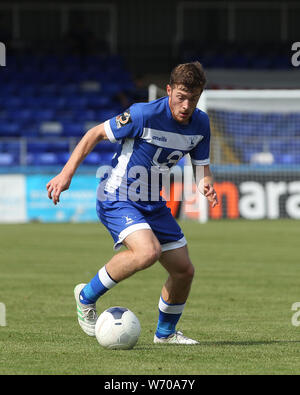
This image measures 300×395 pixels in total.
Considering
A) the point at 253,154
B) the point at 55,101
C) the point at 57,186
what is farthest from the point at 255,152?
the point at 57,186

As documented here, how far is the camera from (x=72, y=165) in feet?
20.1

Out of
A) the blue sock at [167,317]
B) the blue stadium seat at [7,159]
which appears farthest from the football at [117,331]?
the blue stadium seat at [7,159]

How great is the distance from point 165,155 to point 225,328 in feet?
6.00

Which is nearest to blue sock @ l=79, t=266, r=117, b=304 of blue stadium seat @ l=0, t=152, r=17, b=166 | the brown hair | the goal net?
the brown hair

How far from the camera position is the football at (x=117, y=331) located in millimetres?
6234

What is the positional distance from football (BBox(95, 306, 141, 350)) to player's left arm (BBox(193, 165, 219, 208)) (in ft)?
3.58

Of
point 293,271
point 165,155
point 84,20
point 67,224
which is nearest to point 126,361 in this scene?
point 165,155

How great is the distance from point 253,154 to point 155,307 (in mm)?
14545

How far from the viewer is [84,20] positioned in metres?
31.6

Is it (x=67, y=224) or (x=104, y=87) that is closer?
(x=67, y=224)

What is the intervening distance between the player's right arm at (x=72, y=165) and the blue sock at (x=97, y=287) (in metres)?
0.72

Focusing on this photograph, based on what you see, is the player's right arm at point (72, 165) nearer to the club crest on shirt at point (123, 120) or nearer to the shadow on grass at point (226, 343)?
the club crest on shirt at point (123, 120)

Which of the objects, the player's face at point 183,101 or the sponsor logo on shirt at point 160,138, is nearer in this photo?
the player's face at point 183,101
